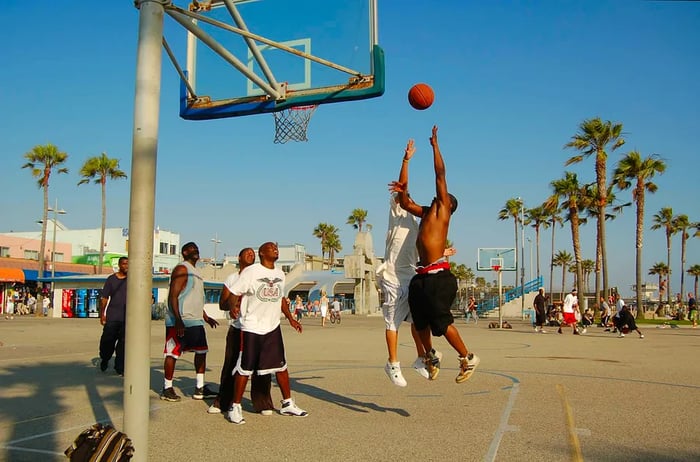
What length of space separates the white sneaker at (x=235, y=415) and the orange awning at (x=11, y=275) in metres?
48.1

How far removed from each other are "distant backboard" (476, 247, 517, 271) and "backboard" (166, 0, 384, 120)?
1295 inches

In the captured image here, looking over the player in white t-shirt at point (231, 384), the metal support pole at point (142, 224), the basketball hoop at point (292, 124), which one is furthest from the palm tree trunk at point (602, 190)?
the metal support pole at point (142, 224)

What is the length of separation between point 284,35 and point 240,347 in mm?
5244

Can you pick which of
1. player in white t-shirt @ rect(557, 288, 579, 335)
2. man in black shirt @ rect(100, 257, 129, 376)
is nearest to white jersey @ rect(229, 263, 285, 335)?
man in black shirt @ rect(100, 257, 129, 376)

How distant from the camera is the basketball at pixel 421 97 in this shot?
7.70 meters

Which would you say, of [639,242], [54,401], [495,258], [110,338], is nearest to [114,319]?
[110,338]

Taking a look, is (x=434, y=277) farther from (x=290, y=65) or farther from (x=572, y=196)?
(x=572, y=196)

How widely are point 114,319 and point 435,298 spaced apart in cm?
628

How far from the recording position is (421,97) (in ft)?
25.2

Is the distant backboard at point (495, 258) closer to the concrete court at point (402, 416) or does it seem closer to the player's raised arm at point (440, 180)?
the concrete court at point (402, 416)

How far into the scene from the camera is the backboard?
9938 mm

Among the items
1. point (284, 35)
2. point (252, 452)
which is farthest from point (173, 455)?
point (284, 35)

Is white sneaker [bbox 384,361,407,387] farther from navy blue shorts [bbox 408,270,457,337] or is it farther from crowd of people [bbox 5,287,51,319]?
crowd of people [bbox 5,287,51,319]

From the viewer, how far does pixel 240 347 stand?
7.39 meters
